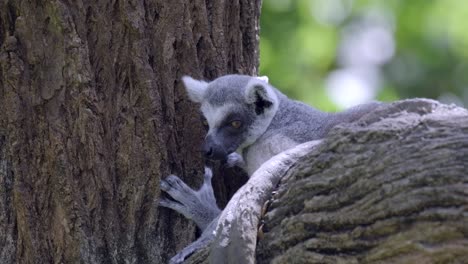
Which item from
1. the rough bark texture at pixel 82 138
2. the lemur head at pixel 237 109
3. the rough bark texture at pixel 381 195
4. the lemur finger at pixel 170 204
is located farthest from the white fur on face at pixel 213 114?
the rough bark texture at pixel 381 195

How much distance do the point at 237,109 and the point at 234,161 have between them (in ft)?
1.55

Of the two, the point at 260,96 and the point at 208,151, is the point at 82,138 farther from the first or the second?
the point at 260,96

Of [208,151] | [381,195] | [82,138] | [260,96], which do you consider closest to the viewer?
[381,195]

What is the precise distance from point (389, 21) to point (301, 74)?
Result: 79.2 inches

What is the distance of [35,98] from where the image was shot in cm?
595

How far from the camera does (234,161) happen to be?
23.5ft

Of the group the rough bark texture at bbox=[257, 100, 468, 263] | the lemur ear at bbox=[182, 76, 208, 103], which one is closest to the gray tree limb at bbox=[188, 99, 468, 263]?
the rough bark texture at bbox=[257, 100, 468, 263]

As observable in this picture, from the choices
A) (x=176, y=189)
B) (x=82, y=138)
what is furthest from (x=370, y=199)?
(x=82, y=138)

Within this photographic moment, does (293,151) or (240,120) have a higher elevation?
(240,120)

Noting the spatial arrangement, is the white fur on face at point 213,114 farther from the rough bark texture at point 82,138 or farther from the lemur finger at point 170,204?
the lemur finger at point 170,204

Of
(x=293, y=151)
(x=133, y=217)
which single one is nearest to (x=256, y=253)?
(x=293, y=151)

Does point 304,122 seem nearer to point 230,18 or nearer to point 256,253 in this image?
→ point 230,18

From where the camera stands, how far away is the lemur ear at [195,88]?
6.55 metres

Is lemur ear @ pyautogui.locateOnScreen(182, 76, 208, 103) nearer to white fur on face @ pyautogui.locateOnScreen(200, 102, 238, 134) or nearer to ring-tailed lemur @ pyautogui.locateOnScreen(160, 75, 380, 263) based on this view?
ring-tailed lemur @ pyautogui.locateOnScreen(160, 75, 380, 263)
